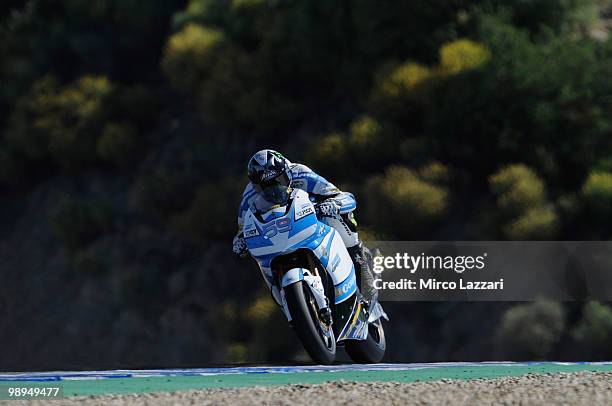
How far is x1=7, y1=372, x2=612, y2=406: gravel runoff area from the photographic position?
784cm

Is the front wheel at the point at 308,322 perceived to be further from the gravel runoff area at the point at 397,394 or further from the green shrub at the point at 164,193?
the green shrub at the point at 164,193

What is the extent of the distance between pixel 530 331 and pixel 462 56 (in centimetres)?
615

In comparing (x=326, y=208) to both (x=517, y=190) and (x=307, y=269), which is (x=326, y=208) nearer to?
(x=307, y=269)

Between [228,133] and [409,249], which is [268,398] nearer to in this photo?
[409,249]

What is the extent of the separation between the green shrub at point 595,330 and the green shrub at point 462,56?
5.75m

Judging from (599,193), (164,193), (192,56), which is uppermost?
(192,56)

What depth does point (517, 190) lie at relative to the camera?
59.8ft

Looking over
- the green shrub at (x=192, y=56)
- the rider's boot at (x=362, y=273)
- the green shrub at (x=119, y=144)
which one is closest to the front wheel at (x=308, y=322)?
the rider's boot at (x=362, y=273)

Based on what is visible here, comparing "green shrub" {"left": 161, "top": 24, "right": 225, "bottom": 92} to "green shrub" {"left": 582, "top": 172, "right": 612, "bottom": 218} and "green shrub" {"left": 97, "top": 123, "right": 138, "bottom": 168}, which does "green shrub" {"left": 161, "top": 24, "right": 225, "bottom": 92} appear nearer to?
"green shrub" {"left": 97, "top": 123, "right": 138, "bottom": 168}

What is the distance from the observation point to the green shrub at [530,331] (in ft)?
54.1

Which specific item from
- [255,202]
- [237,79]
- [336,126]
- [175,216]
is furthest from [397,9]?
[255,202]

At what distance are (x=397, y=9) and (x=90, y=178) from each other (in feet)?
33.5

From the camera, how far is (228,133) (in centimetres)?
2575

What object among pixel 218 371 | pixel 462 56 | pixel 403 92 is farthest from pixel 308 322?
pixel 403 92
